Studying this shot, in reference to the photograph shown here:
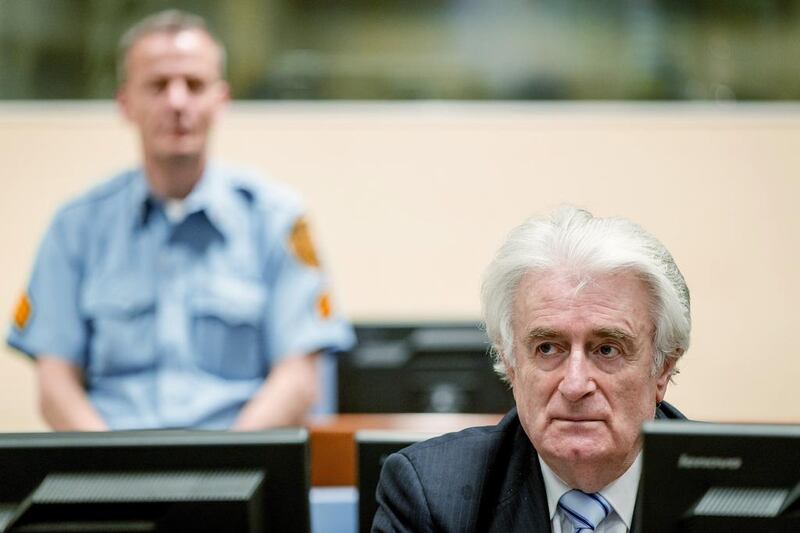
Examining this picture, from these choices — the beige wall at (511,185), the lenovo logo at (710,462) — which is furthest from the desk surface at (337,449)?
the beige wall at (511,185)

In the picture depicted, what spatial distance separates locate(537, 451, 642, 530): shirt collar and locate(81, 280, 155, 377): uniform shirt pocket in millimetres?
1330

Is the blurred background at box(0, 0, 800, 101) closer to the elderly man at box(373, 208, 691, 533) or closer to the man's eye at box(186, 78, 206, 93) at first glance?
the man's eye at box(186, 78, 206, 93)

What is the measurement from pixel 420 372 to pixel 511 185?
1852 millimetres

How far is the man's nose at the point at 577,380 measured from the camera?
4.27ft

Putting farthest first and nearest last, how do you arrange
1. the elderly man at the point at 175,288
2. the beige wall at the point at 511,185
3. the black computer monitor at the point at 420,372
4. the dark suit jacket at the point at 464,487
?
1. the beige wall at the point at 511,185
2. the elderly man at the point at 175,288
3. the black computer monitor at the point at 420,372
4. the dark suit jacket at the point at 464,487

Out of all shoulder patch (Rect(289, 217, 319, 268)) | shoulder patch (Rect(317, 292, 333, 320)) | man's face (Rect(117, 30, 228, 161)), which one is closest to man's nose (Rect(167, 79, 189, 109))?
man's face (Rect(117, 30, 228, 161))

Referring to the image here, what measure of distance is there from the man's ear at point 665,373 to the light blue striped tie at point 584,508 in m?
0.17

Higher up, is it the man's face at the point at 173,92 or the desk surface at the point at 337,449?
the man's face at the point at 173,92

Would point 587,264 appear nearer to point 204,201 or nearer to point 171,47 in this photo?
point 204,201

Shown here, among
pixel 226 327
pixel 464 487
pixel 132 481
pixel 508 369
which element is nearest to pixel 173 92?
pixel 226 327

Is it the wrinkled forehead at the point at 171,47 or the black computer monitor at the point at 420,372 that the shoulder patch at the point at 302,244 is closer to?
the black computer monitor at the point at 420,372

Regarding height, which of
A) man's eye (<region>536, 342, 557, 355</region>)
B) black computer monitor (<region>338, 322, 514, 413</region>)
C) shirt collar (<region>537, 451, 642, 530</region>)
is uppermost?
man's eye (<region>536, 342, 557, 355</region>)

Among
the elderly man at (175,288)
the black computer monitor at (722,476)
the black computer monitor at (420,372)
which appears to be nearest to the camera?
the black computer monitor at (722,476)

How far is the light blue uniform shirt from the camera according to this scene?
2.43 metres
